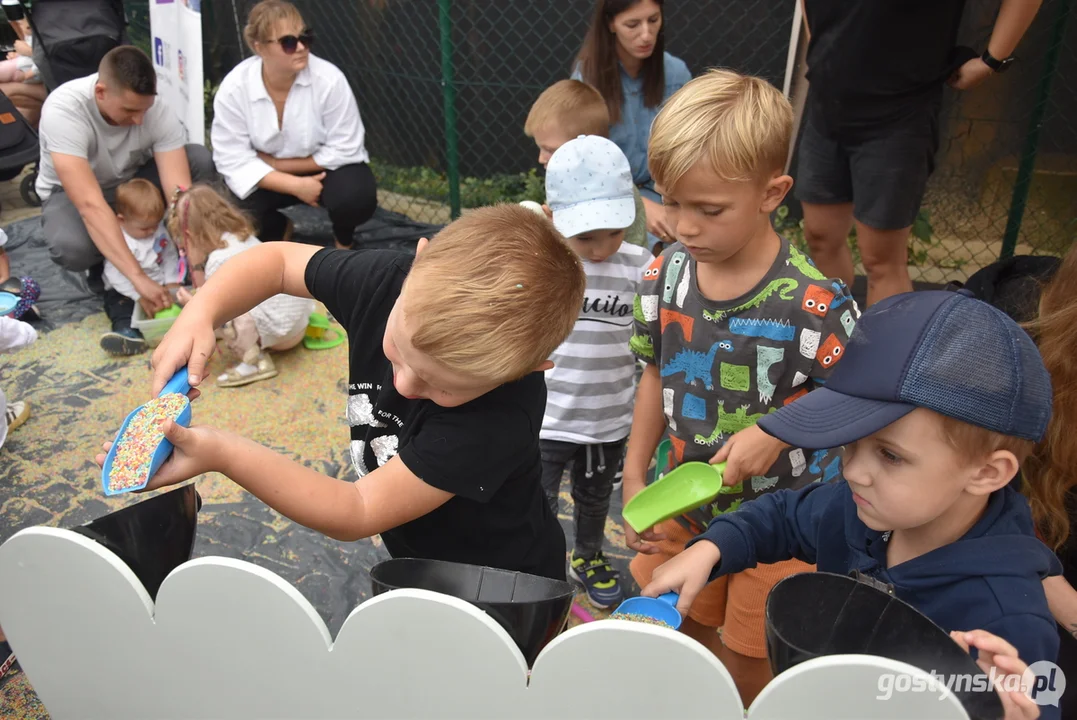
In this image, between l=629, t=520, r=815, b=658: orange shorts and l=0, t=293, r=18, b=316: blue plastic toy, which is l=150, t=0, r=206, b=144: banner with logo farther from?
l=629, t=520, r=815, b=658: orange shorts

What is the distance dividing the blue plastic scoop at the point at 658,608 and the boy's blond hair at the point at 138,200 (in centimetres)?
324

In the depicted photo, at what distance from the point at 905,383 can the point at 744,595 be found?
81 cm

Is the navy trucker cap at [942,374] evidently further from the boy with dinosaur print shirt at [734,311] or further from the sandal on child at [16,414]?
the sandal on child at [16,414]

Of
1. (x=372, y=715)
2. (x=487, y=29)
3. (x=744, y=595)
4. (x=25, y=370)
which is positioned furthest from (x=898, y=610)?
(x=487, y=29)

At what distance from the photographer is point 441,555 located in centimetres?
148

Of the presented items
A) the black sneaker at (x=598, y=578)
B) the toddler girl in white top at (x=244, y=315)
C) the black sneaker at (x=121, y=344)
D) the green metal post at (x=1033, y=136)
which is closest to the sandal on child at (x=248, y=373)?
the toddler girl in white top at (x=244, y=315)

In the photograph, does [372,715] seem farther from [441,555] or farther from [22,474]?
[22,474]

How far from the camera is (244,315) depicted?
3.26 m

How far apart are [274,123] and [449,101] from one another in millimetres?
898

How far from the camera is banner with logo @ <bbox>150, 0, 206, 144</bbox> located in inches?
169

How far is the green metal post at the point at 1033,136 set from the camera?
11.2 feet

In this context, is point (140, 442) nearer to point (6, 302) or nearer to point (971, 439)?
point (971, 439)

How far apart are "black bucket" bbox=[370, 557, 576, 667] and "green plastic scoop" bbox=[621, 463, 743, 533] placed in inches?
18.9

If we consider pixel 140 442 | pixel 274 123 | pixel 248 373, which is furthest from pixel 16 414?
pixel 140 442
